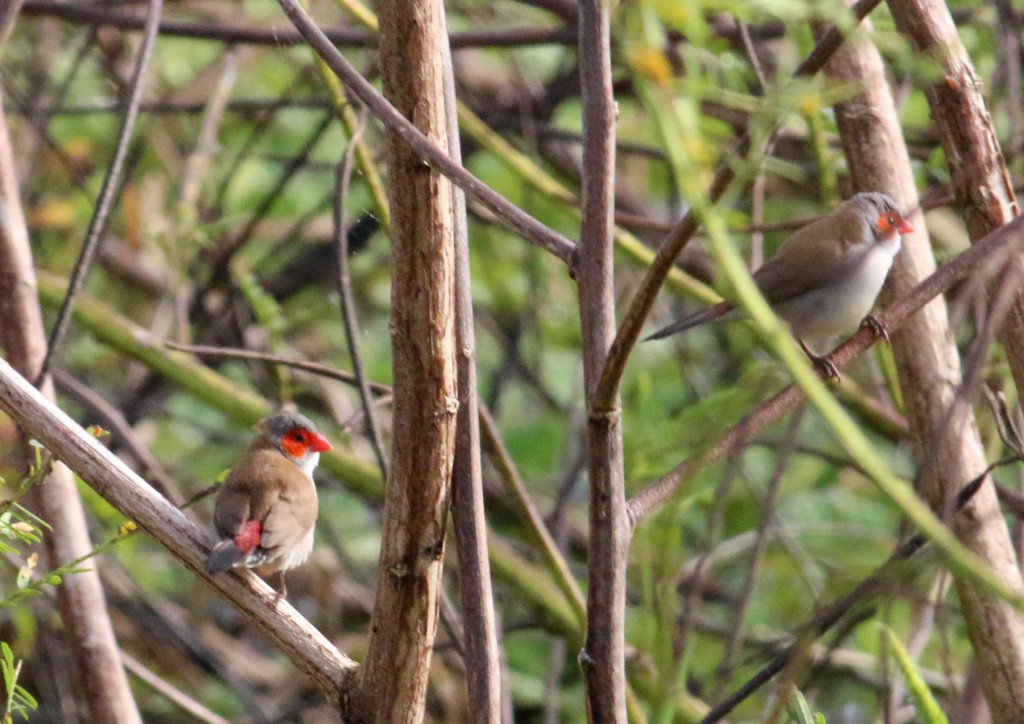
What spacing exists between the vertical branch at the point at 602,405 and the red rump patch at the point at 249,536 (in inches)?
36.9

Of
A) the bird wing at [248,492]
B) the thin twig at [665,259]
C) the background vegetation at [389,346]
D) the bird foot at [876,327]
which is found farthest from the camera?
the background vegetation at [389,346]

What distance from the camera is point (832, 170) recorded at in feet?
14.7

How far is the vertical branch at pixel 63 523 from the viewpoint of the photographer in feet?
11.5

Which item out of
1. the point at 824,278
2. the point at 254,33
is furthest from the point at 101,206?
the point at 824,278

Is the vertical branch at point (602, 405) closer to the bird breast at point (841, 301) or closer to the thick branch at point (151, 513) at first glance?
the thick branch at point (151, 513)

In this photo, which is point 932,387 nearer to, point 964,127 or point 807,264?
point 964,127

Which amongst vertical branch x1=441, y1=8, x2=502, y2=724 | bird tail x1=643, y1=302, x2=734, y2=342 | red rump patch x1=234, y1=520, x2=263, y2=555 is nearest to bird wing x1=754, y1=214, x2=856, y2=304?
bird tail x1=643, y1=302, x2=734, y2=342

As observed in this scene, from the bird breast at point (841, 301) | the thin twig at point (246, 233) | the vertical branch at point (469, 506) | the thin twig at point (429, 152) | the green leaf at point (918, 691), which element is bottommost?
the green leaf at point (918, 691)

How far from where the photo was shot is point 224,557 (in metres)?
2.63

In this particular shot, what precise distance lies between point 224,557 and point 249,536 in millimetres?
414

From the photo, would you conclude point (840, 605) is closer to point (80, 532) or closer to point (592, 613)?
point (592, 613)

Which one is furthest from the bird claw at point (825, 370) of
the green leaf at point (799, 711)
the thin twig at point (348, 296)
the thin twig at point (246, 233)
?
the thin twig at point (246, 233)

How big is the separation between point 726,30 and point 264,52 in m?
3.22

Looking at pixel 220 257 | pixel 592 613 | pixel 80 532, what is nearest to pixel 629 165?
pixel 220 257
